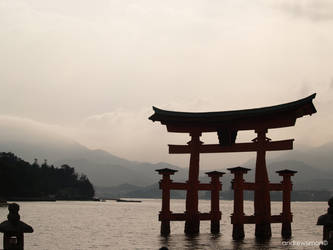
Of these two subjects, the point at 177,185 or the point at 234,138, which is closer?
the point at 234,138

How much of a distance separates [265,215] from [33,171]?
10949cm

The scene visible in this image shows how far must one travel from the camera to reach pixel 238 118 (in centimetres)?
2522

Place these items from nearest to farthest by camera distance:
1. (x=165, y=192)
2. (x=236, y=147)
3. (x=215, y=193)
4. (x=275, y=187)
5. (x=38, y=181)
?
(x=275, y=187) → (x=236, y=147) → (x=165, y=192) → (x=215, y=193) → (x=38, y=181)

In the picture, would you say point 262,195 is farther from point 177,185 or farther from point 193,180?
point 177,185

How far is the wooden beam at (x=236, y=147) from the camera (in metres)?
23.9

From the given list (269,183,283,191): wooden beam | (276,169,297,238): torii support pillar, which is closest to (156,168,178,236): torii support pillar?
(269,183,283,191): wooden beam

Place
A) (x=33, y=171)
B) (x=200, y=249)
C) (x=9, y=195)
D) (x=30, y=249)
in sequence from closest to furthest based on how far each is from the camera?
(x=200, y=249) → (x=30, y=249) → (x=9, y=195) → (x=33, y=171)

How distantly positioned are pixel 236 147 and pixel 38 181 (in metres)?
113

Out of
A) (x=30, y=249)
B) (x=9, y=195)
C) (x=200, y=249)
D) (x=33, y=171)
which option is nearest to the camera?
(x=200, y=249)

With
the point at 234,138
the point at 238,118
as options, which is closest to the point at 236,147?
the point at 234,138

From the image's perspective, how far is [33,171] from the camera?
127125 millimetres

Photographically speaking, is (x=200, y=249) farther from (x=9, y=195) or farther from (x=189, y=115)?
(x=9, y=195)

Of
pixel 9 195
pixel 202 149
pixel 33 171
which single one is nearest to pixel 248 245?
pixel 202 149

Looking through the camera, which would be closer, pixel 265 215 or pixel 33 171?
pixel 265 215
